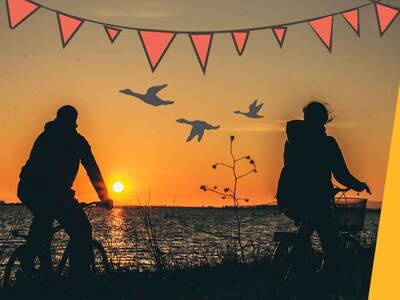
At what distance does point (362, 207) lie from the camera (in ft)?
19.3

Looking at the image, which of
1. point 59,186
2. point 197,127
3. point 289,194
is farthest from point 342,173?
point 197,127

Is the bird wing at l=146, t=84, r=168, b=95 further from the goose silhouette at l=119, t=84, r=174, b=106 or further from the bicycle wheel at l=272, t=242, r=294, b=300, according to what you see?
the bicycle wheel at l=272, t=242, r=294, b=300

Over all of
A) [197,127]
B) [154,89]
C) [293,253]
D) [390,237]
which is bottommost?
[293,253]

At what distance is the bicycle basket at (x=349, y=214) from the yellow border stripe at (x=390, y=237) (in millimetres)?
1949

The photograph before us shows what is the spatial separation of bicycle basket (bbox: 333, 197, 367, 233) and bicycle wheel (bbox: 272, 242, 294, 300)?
0.49m

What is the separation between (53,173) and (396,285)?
3060mm

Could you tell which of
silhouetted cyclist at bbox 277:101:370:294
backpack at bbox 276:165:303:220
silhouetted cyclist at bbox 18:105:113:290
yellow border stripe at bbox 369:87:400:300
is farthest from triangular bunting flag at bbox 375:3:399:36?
yellow border stripe at bbox 369:87:400:300

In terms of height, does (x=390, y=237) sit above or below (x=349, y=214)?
below

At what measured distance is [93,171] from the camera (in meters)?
5.75

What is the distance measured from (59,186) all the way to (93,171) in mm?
414

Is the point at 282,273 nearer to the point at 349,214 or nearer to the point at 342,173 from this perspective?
the point at 349,214

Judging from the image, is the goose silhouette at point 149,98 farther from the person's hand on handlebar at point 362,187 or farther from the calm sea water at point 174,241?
the person's hand on handlebar at point 362,187

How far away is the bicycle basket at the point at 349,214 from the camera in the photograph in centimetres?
562

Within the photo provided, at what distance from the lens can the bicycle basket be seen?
221 inches
